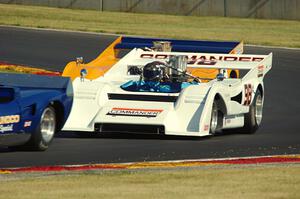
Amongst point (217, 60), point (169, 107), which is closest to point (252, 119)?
point (217, 60)

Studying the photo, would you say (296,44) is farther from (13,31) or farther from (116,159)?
(116,159)

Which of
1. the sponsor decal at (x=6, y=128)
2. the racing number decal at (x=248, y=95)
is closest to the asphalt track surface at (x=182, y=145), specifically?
the sponsor decal at (x=6, y=128)

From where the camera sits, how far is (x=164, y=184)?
1115 centimetres

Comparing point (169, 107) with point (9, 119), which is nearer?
point (9, 119)

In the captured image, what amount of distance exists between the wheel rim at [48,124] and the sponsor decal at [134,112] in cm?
155

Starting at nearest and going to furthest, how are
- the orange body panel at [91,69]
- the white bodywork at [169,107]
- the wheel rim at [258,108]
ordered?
the white bodywork at [169,107] → the wheel rim at [258,108] → the orange body panel at [91,69]

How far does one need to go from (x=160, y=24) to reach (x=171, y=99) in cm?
2532

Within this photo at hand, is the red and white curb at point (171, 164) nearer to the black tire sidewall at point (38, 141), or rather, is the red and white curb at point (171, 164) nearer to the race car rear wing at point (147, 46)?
the black tire sidewall at point (38, 141)

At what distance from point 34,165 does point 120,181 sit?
1.69 meters

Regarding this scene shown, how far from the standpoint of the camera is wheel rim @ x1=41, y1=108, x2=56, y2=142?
46.1 ft

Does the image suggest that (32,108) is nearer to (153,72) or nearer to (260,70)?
(153,72)

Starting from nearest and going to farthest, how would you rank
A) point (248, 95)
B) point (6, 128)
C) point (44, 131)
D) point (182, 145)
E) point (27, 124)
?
point (6, 128) < point (27, 124) < point (44, 131) < point (182, 145) < point (248, 95)

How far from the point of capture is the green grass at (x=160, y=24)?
3675 cm

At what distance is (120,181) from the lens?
11.3 meters
